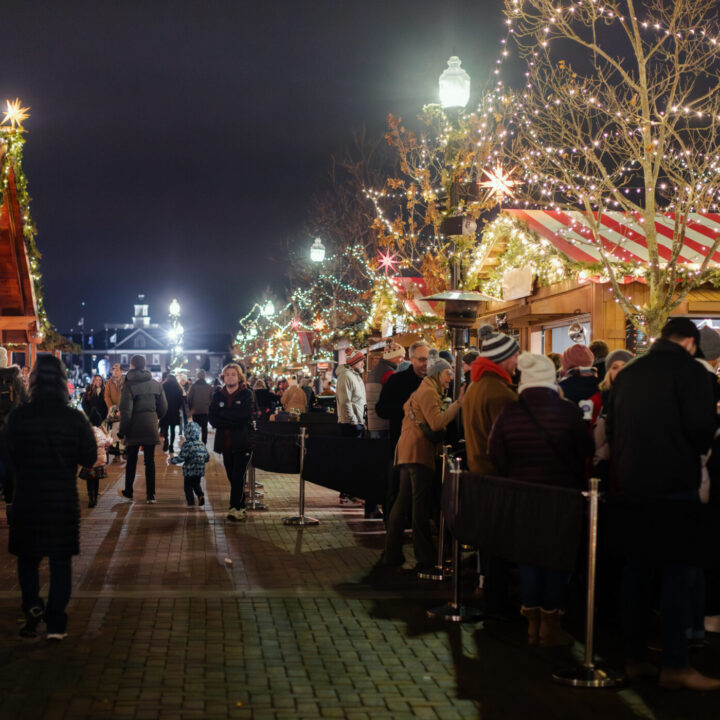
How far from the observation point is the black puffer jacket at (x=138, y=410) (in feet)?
44.1

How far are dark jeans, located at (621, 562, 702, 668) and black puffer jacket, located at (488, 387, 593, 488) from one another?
0.77 metres

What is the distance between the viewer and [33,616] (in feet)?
21.0

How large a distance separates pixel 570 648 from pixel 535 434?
4.85 ft

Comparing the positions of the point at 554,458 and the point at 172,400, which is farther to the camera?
the point at 172,400

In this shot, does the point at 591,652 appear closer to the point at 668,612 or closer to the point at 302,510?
the point at 668,612

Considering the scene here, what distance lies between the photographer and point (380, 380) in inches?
484

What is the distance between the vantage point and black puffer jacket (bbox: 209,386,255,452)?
1199 cm

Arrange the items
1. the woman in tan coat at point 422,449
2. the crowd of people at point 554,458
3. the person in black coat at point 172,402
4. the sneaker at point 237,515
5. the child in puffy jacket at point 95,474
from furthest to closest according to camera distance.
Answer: the person in black coat at point 172,402 → the child in puffy jacket at point 95,474 → the sneaker at point 237,515 → the woman in tan coat at point 422,449 → the crowd of people at point 554,458

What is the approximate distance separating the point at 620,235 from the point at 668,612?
1100 cm

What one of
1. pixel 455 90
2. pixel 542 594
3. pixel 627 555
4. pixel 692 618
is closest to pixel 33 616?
pixel 542 594

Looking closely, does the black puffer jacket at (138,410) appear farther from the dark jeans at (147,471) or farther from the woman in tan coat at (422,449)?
the woman in tan coat at (422,449)

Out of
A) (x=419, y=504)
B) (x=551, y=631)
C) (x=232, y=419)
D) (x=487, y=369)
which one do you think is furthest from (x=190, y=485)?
(x=551, y=631)

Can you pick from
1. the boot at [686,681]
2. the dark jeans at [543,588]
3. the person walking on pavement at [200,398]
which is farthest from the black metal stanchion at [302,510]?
the person walking on pavement at [200,398]

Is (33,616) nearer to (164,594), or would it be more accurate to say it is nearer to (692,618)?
(164,594)
